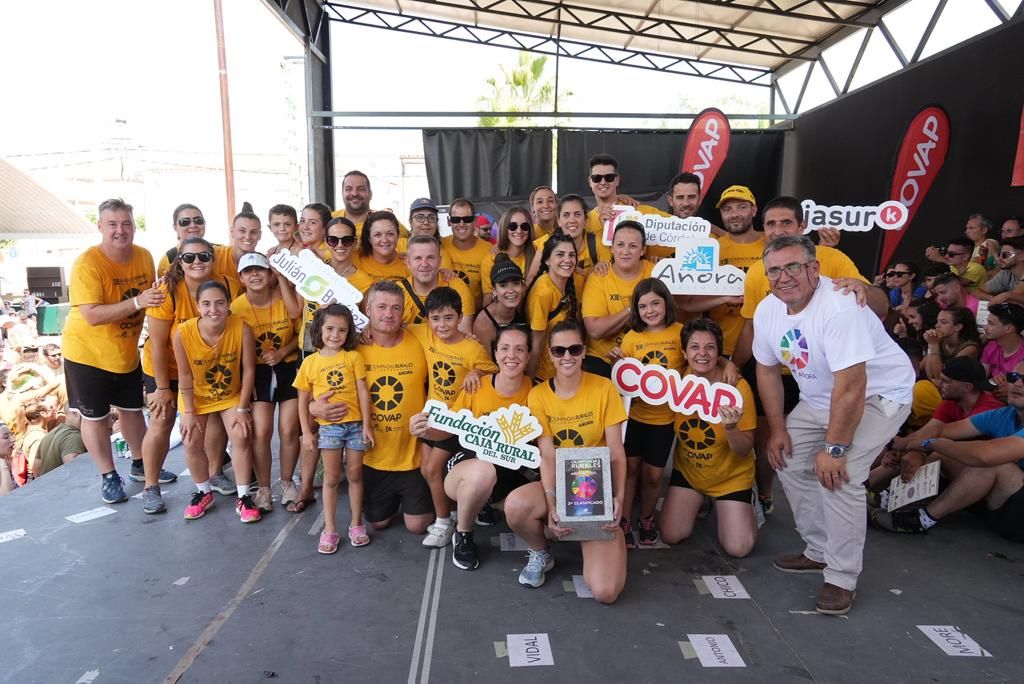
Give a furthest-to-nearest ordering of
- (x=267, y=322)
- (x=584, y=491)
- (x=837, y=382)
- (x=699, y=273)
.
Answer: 1. (x=267, y=322)
2. (x=699, y=273)
3. (x=584, y=491)
4. (x=837, y=382)

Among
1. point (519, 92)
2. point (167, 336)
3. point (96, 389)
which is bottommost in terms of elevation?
point (96, 389)

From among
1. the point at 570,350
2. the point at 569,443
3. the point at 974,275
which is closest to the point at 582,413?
the point at 569,443

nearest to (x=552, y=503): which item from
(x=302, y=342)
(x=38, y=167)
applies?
(x=302, y=342)

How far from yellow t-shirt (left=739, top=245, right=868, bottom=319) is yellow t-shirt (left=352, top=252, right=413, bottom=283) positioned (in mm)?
2028

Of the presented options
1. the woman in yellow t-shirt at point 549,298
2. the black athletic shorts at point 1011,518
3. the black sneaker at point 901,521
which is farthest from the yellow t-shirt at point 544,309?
the black athletic shorts at point 1011,518

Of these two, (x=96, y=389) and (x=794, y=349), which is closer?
(x=794, y=349)

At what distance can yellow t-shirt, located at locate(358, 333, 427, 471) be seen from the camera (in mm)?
3326

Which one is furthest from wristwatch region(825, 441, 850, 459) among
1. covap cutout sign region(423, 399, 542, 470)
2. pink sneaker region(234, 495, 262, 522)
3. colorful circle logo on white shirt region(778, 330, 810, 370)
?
pink sneaker region(234, 495, 262, 522)

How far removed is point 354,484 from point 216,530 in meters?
0.91

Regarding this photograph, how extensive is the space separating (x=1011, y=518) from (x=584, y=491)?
2.46 metres

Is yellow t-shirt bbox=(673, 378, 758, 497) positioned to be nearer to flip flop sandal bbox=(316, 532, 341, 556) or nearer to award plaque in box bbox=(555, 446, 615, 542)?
award plaque in box bbox=(555, 446, 615, 542)

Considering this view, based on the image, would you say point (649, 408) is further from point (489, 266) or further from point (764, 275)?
point (489, 266)

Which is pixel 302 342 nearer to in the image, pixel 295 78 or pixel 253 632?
pixel 253 632

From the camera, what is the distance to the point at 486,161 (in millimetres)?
9328
